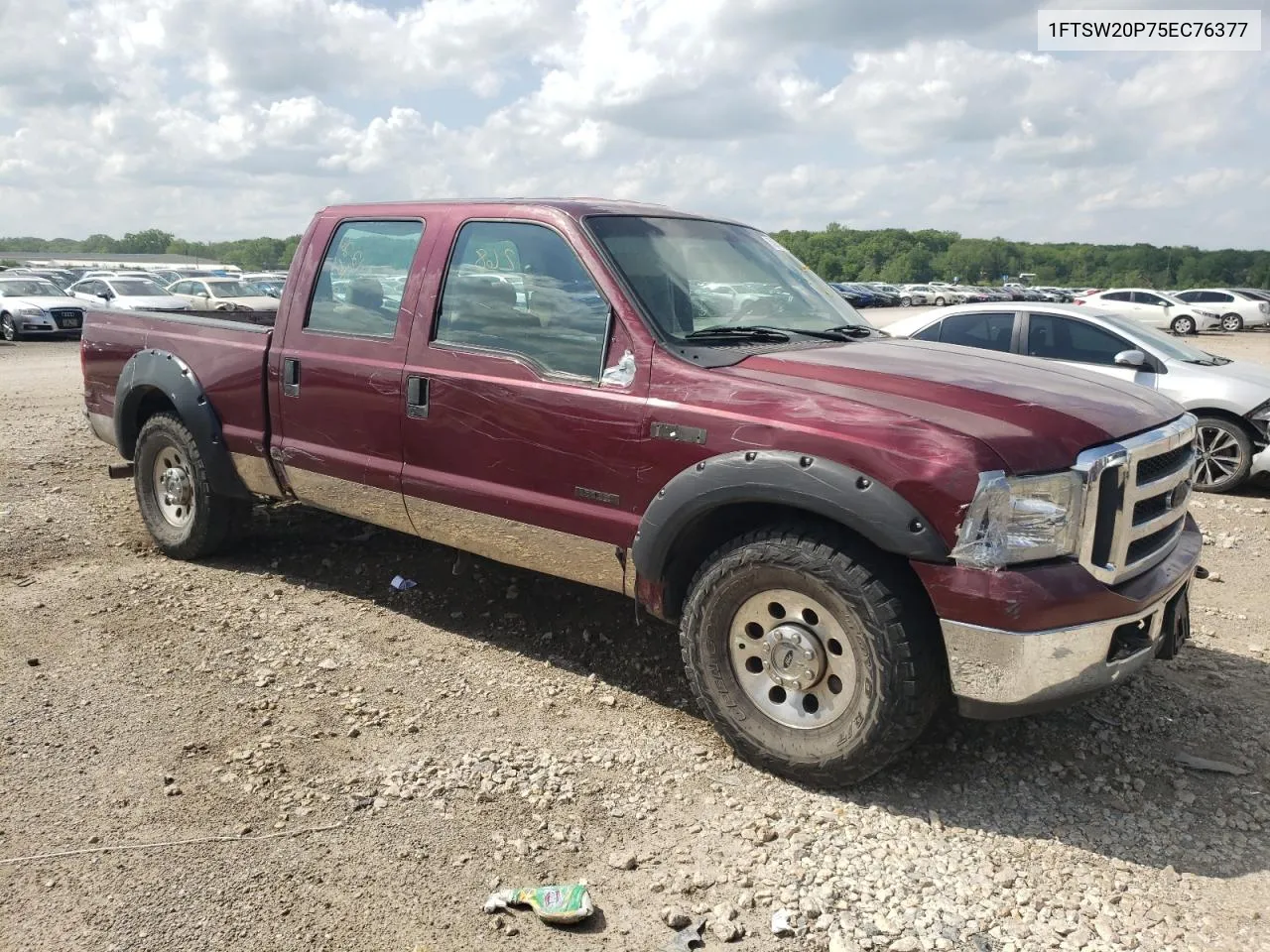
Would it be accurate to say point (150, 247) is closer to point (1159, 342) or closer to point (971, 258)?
point (971, 258)

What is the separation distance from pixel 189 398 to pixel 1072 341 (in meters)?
7.02

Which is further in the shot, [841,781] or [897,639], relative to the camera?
[841,781]

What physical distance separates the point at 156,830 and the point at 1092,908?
2.81 meters

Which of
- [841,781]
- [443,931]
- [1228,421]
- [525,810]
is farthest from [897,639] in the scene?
[1228,421]

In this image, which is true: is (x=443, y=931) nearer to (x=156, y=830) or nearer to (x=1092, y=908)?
(x=156, y=830)

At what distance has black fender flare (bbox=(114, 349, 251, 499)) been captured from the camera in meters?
5.32

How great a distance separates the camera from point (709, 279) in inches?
164

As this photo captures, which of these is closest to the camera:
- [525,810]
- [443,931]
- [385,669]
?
[443,931]

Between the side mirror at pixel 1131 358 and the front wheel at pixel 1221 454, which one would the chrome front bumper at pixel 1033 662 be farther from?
the front wheel at pixel 1221 454

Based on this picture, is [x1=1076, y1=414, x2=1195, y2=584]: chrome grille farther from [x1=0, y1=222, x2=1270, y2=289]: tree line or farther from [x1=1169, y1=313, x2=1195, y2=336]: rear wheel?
[x1=0, y1=222, x2=1270, y2=289]: tree line

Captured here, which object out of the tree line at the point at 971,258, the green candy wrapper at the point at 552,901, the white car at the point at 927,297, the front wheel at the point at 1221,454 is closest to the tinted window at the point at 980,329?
the front wheel at the point at 1221,454

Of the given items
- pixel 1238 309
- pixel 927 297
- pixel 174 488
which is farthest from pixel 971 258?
pixel 174 488

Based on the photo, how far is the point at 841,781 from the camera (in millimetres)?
3357

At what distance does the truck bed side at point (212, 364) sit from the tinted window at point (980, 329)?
19.5 ft
